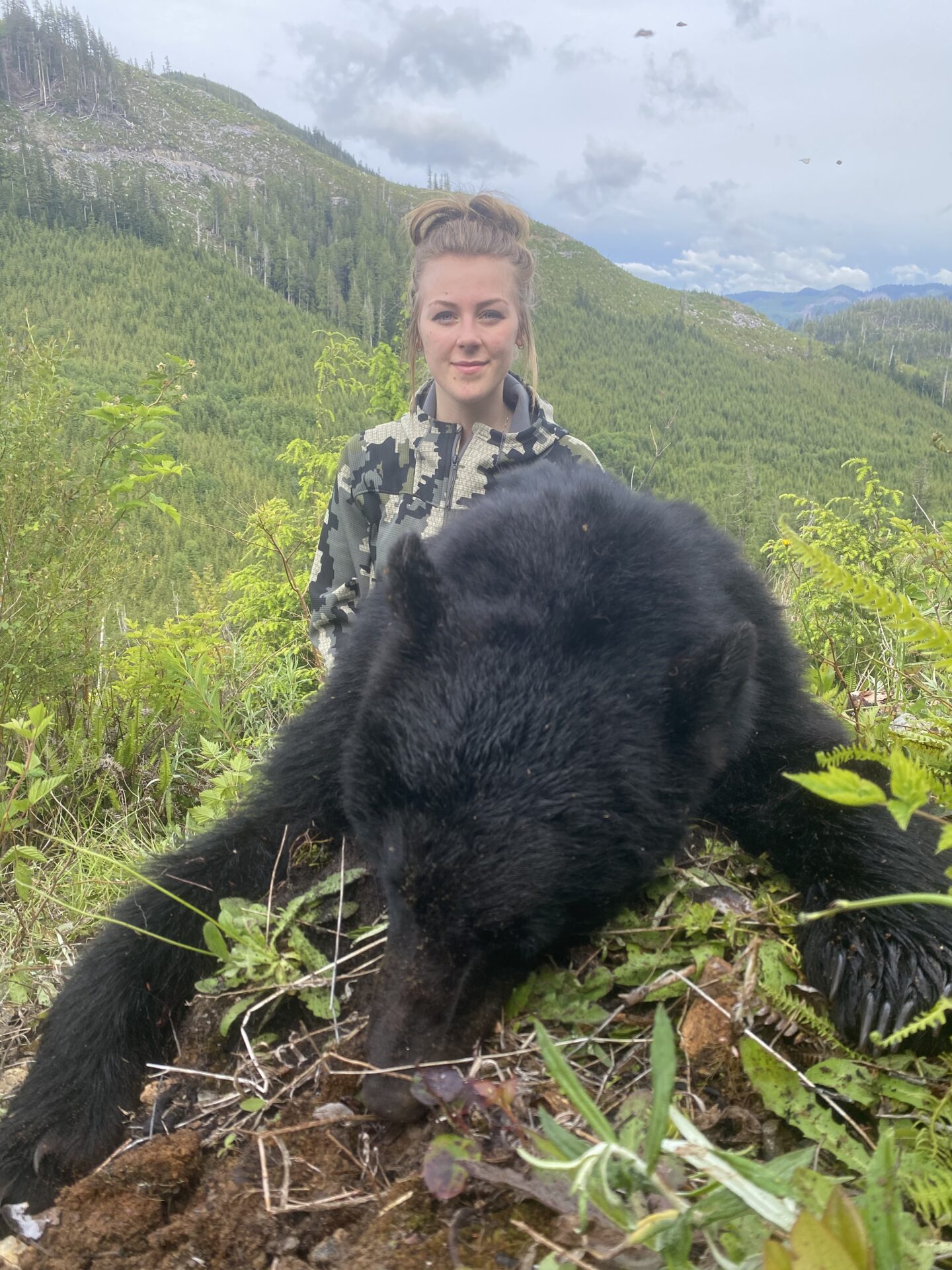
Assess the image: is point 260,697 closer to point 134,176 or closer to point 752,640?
point 752,640

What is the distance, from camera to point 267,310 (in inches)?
3770

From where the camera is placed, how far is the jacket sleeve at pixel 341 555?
4.69m

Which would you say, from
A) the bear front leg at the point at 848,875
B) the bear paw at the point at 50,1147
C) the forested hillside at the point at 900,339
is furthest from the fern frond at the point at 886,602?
the forested hillside at the point at 900,339

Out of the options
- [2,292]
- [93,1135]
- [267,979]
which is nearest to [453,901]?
[267,979]

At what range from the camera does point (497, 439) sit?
15.0 ft

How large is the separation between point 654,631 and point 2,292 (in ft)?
317

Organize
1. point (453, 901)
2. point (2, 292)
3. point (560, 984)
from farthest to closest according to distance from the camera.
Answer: point (2, 292) < point (560, 984) < point (453, 901)

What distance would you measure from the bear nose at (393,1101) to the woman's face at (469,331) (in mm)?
3820

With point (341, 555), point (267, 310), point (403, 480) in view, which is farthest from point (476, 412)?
point (267, 310)

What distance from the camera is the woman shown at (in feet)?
14.9

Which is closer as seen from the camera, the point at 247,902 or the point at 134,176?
the point at 247,902

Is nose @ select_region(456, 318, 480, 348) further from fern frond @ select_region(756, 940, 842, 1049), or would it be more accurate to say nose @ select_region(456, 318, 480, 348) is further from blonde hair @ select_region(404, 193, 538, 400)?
fern frond @ select_region(756, 940, 842, 1049)

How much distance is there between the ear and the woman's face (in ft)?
10.3

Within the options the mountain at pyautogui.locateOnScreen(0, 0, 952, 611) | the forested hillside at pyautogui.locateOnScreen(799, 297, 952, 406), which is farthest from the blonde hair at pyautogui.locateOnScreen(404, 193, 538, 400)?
the forested hillside at pyautogui.locateOnScreen(799, 297, 952, 406)
